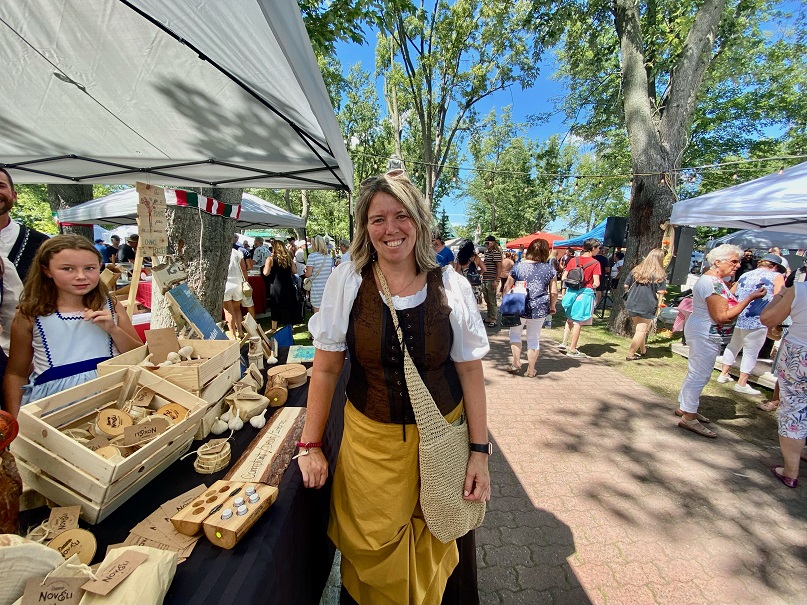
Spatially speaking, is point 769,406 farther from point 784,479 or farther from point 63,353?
point 63,353

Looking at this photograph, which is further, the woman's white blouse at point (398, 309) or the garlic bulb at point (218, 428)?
the garlic bulb at point (218, 428)

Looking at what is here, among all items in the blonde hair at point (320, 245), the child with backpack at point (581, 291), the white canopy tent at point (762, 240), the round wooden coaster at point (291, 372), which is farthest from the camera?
the white canopy tent at point (762, 240)

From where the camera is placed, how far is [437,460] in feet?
4.19

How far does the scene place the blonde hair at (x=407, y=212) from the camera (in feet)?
4.29

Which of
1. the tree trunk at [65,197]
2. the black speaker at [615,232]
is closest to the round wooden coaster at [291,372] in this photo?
the tree trunk at [65,197]

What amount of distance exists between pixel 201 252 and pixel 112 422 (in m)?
2.61

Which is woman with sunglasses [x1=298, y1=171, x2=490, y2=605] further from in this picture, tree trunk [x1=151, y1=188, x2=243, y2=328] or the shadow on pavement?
tree trunk [x1=151, y1=188, x2=243, y2=328]

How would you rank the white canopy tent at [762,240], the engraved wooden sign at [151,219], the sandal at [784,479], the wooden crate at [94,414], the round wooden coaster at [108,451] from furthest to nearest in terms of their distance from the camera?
the white canopy tent at [762,240]
the sandal at [784,479]
the engraved wooden sign at [151,219]
the round wooden coaster at [108,451]
the wooden crate at [94,414]

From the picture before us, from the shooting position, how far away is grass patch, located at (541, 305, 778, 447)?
12.5ft

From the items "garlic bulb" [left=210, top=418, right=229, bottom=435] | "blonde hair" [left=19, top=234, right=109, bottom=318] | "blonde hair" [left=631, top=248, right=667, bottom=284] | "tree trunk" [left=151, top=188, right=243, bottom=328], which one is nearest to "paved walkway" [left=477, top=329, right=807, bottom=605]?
"garlic bulb" [left=210, top=418, right=229, bottom=435]

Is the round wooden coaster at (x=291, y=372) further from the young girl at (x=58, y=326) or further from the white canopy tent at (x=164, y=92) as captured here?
the white canopy tent at (x=164, y=92)

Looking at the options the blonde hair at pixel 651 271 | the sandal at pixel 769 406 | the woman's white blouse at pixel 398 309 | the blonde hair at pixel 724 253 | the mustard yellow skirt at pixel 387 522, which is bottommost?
the sandal at pixel 769 406

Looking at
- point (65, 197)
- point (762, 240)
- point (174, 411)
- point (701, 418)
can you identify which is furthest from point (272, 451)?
point (762, 240)

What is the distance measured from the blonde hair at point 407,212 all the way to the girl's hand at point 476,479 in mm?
820
